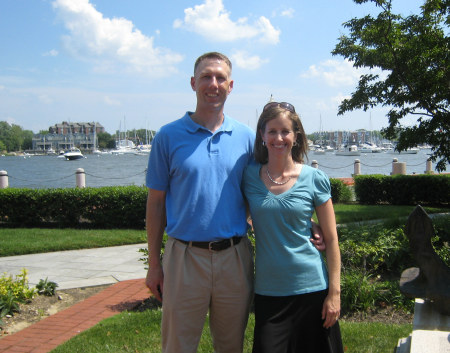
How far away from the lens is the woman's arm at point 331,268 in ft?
7.90

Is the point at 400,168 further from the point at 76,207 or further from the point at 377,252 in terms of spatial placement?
the point at 377,252

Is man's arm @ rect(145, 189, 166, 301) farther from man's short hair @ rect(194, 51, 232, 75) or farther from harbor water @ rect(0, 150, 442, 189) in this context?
harbor water @ rect(0, 150, 442, 189)

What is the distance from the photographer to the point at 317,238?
2.50 metres

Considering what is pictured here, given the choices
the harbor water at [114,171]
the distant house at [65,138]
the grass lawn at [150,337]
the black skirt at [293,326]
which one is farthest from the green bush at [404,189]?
the distant house at [65,138]

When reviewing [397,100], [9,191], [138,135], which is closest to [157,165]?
[397,100]

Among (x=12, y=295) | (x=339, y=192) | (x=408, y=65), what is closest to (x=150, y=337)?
(x=12, y=295)

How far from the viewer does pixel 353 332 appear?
13.5 feet

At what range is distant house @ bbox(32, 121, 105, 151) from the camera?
128875 mm

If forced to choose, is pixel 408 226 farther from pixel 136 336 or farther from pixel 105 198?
pixel 105 198

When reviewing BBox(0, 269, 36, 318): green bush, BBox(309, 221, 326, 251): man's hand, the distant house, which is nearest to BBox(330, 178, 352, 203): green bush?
BBox(0, 269, 36, 318): green bush

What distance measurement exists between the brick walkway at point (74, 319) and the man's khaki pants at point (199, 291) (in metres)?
2.15

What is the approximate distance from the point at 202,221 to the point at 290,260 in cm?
53

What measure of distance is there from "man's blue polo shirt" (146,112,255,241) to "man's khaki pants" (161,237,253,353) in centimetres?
11

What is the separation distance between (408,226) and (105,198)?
819cm
